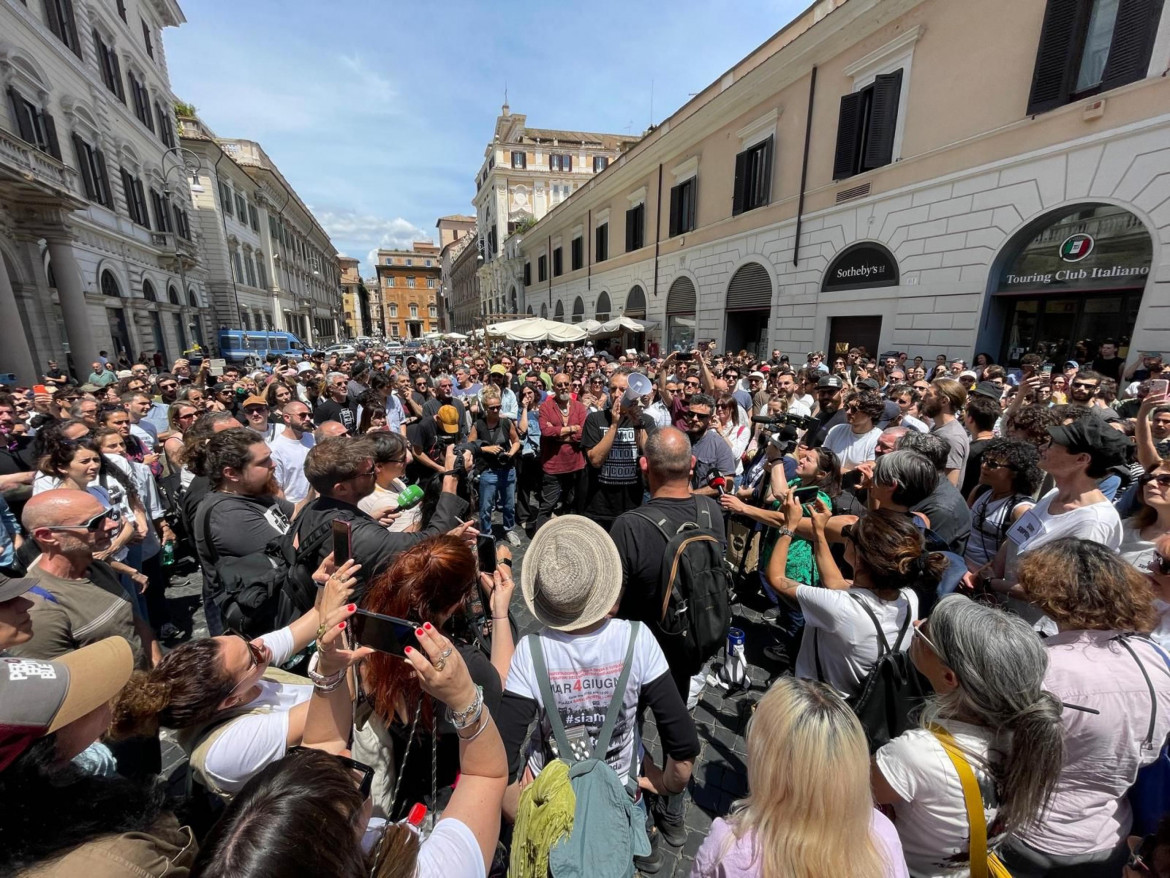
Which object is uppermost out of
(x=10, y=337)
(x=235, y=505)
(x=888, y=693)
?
(x=10, y=337)

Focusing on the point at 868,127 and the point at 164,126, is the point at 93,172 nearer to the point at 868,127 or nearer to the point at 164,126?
the point at 164,126

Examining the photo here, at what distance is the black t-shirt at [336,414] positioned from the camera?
20.9 feet

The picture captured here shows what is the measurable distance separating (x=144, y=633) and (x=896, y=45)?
14591 millimetres

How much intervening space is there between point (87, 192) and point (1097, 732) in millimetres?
25244

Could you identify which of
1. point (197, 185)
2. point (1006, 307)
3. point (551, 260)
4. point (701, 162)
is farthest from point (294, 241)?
point (1006, 307)

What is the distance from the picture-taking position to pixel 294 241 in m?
43.6

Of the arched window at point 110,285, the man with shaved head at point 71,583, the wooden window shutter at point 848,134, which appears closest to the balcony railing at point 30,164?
the arched window at point 110,285

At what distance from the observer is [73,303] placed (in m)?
14.5

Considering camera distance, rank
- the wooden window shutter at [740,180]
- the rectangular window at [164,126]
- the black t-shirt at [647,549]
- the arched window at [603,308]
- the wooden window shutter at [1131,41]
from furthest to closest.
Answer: the arched window at [603,308]
the rectangular window at [164,126]
the wooden window shutter at [740,180]
the wooden window shutter at [1131,41]
the black t-shirt at [647,549]

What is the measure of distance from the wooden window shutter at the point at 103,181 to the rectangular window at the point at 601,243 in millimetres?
19638

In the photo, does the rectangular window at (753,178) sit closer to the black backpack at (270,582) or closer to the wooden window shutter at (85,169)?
the black backpack at (270,582)

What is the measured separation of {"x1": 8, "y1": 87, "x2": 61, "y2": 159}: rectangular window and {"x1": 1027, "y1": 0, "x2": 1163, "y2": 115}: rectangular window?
22811 millimetres

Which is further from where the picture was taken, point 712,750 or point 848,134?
point 848,134

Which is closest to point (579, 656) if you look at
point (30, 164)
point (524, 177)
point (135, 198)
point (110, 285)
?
point (30, 164)
